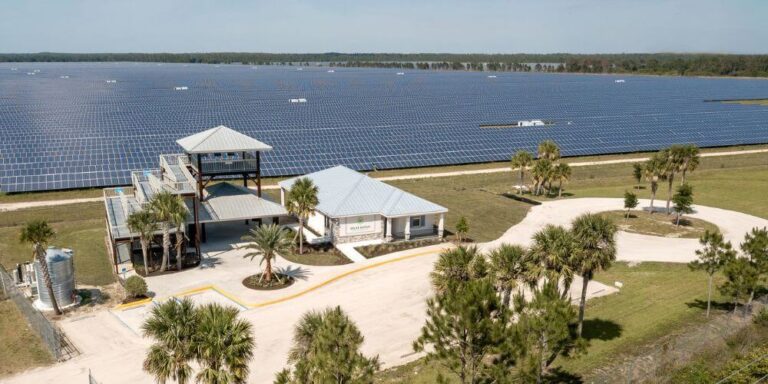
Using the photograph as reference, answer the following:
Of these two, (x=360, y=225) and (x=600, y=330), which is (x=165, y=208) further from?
(x=600, y=330)

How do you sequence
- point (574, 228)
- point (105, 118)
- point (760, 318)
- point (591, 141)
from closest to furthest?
point (574, 228) < point (760, 318) < point (591, 141) < point (105, 118)

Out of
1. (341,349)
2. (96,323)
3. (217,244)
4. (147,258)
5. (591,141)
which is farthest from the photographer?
(591,141)

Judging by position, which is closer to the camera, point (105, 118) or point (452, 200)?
point (452, 200)

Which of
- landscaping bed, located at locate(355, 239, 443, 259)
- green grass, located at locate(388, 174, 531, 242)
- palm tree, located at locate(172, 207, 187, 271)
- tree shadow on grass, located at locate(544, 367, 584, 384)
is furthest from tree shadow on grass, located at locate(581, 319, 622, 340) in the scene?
A: palm tree, located at locate(172, 207, 187, 271)

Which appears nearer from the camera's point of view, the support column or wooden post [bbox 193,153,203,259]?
wooden post [bbox 193,153,203,259]

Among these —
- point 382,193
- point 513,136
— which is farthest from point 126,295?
point 513,136

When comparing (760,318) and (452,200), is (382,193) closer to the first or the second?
(452,200)

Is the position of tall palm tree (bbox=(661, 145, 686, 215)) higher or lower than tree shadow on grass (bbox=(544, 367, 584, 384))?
higher

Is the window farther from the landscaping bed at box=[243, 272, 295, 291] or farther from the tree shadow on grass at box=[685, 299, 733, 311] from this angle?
the tree shadow on grass at box=[685, 299, 733, 311]
